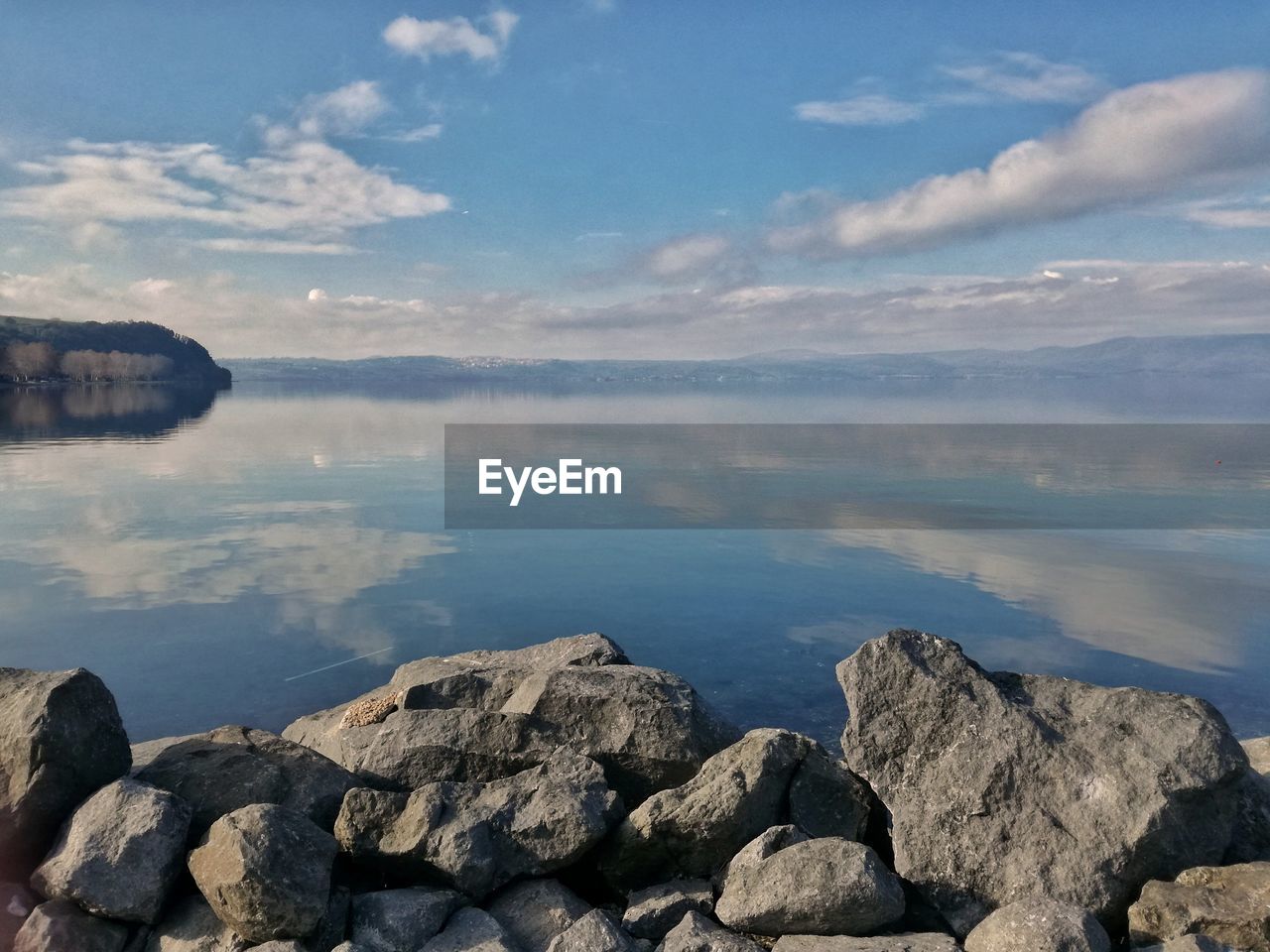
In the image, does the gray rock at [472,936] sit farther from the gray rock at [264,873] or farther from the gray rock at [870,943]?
the gray rock at [870,943]

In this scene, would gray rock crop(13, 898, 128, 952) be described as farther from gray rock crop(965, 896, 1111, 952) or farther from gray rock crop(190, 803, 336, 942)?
gray rock crop(965, 896, 1111, 952)

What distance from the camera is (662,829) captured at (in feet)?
34.2

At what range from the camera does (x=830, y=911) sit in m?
9.35

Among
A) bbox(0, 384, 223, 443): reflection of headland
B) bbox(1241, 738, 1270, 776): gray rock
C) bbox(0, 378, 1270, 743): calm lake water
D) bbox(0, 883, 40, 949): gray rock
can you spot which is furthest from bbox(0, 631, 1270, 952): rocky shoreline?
bbox(0, 384, 223, 443): reflection of headland

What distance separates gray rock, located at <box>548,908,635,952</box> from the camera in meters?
8.95

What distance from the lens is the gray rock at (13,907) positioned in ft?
31.2

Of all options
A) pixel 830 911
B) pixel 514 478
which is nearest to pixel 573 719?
pixel 830 911

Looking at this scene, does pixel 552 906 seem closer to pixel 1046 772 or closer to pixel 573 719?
pixel 573 719

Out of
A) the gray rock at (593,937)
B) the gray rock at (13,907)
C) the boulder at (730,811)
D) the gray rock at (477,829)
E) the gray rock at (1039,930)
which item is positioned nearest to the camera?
the gray rock at (1039,930)

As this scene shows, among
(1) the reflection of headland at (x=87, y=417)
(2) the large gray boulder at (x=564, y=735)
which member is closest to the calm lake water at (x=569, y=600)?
(2) the large gray boulder at (x=564, y=735)

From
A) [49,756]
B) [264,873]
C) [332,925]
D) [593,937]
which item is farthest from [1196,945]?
[49,756]

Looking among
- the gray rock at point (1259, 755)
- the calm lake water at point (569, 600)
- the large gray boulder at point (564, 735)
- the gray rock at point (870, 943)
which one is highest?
the large gray boulder at point (564, 735)

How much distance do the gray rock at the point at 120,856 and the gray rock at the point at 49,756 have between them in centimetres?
38

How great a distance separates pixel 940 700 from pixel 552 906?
15.9 feet
